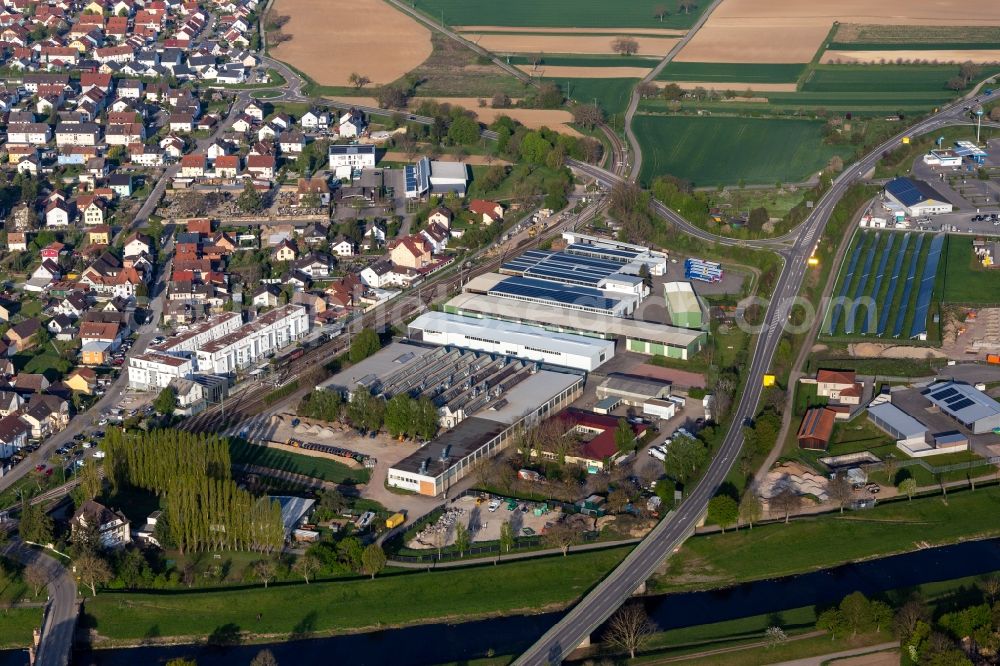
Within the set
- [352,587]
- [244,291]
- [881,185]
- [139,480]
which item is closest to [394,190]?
[244,291]

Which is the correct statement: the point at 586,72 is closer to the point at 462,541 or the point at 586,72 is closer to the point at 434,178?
the point at 434,178

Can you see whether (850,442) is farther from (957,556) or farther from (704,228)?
(704,228)

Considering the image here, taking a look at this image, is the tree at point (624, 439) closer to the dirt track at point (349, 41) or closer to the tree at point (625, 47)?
the dirt track at point (349, 41)

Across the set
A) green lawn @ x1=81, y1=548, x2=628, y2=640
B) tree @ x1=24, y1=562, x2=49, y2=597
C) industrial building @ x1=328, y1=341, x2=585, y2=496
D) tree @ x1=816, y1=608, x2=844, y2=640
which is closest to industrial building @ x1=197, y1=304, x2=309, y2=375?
industrial building @ x1=328, y1=341, x2=585, y2=496

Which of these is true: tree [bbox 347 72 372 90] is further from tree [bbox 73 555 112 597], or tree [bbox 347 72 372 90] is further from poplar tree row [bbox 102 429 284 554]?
tree [bbox 73 555 112 597]

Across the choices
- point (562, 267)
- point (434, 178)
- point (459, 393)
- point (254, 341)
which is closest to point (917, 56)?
point (434, 178)

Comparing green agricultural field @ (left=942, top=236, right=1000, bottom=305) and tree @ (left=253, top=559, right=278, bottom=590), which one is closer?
tree @ (left=253, top=559, right=278, bottom=590)

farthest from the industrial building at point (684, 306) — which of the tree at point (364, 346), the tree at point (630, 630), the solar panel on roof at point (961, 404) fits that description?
the tree at point (630, 630)
